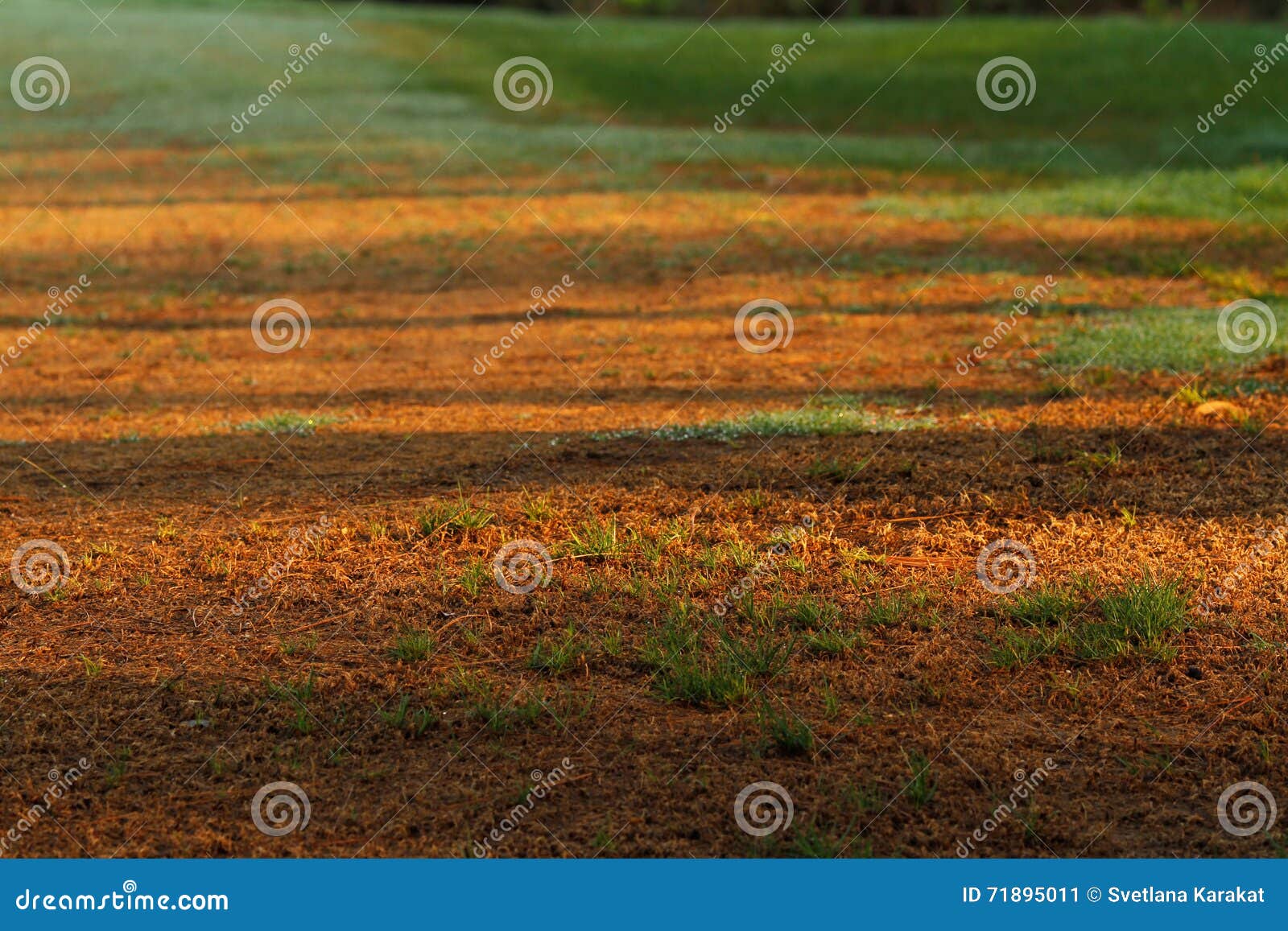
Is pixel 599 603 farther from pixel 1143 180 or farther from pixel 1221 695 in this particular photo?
pixel 1143 180

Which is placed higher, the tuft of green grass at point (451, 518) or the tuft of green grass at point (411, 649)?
the tuft of green grass at point (451, 518)

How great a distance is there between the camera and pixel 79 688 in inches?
216

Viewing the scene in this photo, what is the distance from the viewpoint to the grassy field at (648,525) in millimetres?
4844

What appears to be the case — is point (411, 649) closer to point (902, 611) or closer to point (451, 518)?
point (451, 518)

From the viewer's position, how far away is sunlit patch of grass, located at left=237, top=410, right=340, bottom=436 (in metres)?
8.94

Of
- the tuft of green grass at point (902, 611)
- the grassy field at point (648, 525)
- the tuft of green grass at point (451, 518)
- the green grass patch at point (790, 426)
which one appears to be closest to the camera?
the grassy field at point (648, 525)

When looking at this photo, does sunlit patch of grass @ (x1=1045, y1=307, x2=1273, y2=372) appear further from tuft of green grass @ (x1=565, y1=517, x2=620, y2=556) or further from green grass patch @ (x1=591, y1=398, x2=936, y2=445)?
tuft of green grass @ (x1=565, y1=517, x2=620, y2=556)

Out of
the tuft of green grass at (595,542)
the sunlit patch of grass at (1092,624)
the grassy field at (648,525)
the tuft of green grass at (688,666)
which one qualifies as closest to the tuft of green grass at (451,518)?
the grassy field at (648,525)

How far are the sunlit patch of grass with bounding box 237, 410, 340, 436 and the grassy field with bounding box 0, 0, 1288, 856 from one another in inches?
1.8

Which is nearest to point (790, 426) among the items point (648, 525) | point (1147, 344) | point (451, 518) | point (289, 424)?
point (648, 525)

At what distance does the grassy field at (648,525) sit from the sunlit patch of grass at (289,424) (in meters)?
0.05

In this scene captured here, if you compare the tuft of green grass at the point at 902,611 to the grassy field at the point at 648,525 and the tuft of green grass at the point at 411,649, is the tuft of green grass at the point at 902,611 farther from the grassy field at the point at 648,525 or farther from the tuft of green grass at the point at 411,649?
the tuft of green grass at the point at 411,649

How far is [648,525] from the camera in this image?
701 cm

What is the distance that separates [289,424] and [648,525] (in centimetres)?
329
